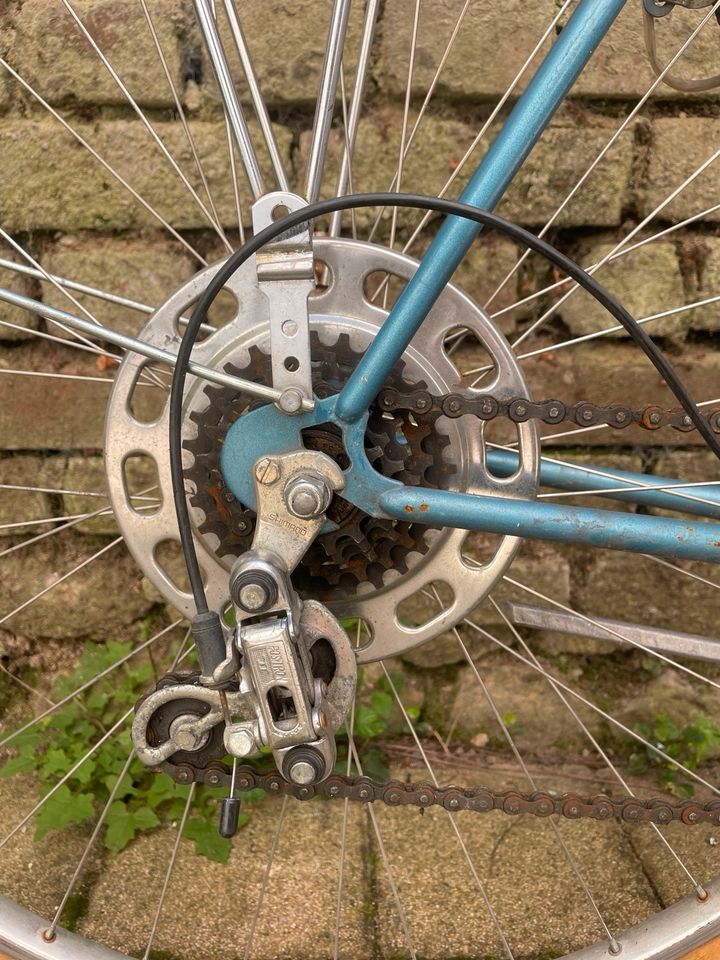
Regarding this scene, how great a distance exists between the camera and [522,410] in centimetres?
103

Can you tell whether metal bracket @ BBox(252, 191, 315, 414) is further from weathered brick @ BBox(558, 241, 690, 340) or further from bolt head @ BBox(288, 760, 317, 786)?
weathered brick @ BBox(558, 241, 690, 340)

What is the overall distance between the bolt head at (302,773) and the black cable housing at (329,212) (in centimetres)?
20

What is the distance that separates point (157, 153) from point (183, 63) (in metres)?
0.16

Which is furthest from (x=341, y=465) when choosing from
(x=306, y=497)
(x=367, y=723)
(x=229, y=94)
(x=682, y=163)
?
(x=682, y=163)

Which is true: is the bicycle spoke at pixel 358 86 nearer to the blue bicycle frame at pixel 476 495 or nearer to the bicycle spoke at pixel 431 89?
the bicycle spoke at pixel 431 89

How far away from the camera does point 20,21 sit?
4.82ft

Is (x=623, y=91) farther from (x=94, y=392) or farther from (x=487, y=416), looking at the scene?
(x=94, y=392)

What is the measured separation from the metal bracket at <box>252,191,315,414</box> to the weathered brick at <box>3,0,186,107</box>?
73cm

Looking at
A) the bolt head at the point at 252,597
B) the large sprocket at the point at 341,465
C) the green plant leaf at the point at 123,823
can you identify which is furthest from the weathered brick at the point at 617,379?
the green plant leaf at the point at 123,823

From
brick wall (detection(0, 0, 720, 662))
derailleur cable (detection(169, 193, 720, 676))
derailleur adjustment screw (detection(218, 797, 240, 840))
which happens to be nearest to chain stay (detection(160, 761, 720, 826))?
derailleur adjustment screw (detection(218, 797, 240, 840))

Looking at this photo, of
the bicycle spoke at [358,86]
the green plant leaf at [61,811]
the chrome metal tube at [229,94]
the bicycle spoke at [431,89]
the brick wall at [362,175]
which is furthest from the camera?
the brick wall at [362,175]

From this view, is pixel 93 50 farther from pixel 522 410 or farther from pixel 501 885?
pixel 501 885

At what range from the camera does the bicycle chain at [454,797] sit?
1.07 metres

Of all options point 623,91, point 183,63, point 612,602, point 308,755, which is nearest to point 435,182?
point 623,91
